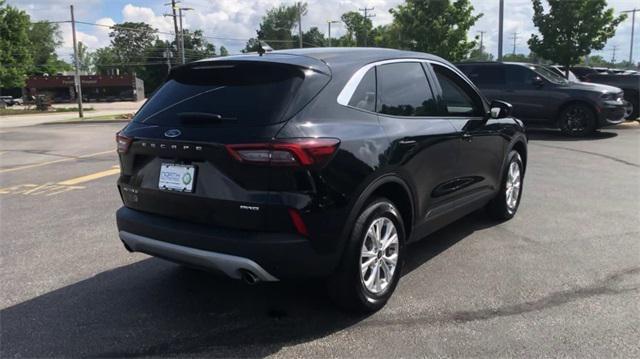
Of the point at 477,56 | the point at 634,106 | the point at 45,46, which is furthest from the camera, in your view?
the point at 45,46

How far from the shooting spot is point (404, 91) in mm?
4285

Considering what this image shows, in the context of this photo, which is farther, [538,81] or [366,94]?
[538,81]

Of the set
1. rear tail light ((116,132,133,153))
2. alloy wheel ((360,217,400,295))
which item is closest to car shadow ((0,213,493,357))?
alloy wheel ((360,217,400,295))

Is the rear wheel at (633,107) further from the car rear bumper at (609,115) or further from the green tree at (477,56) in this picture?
the green tree at (477,56)

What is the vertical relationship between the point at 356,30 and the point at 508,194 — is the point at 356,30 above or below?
above

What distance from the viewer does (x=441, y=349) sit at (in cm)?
335

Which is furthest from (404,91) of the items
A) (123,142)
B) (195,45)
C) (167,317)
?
(195,45)

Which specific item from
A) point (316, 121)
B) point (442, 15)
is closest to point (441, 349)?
point (316, 121)

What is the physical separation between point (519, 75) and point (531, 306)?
11.7 metres

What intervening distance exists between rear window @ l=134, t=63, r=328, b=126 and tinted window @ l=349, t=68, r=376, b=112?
0.99 feet

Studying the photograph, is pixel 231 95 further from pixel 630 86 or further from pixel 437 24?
pixel 437 24

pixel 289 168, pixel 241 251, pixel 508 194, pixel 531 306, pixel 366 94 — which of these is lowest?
pixel 531 306

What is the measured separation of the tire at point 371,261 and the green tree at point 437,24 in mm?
29117

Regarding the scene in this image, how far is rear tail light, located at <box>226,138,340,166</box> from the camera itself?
3205 millimetres
